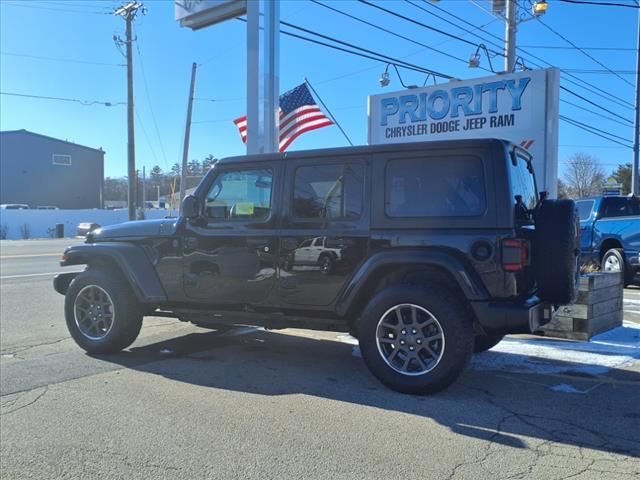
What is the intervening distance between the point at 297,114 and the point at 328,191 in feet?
26.9

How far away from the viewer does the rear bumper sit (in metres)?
4.32

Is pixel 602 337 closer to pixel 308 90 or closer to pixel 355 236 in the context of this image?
pixel 355 236

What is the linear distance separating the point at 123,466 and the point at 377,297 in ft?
7.70

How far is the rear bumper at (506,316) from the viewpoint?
432 cm

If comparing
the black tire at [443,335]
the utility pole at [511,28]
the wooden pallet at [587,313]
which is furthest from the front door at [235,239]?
the utility pole at [511,28]

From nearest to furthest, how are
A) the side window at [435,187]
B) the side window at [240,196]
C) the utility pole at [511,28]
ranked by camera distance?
the side window at [435,187]
the side window at [240,196]
the utility pole at [511,28]

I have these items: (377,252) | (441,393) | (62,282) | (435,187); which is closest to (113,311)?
(62,282)

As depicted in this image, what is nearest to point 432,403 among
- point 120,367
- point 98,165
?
point 120,367

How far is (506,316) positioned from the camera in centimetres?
435

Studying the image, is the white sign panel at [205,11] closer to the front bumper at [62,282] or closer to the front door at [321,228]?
the front bumper at [62,282]

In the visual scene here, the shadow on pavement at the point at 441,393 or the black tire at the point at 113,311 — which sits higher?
the black tire at the point at 113,311

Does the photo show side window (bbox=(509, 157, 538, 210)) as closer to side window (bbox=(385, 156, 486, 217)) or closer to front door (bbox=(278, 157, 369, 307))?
side window (bbox=(385, 156, 486, 217))

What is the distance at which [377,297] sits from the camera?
189 inches

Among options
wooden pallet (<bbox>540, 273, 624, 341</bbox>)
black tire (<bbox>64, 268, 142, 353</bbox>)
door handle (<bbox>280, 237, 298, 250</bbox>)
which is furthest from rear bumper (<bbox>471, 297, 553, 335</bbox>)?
black tire (<bbox>64, 268, 142, 353</bbox>)
